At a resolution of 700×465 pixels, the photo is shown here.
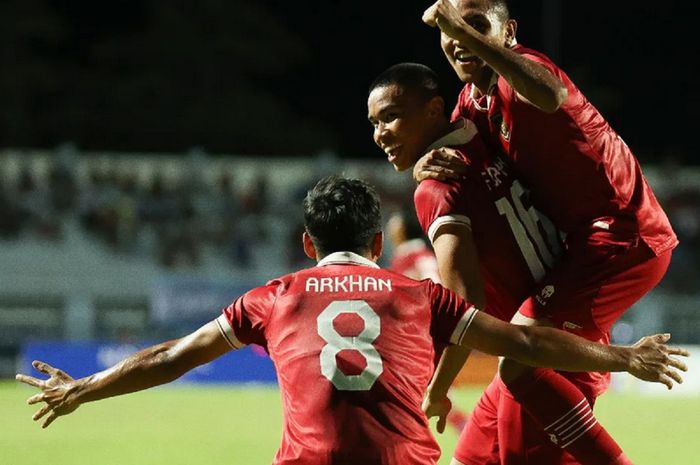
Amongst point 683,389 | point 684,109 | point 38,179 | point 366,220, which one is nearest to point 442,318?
point 366,220

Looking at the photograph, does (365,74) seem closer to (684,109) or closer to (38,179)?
(684,109)

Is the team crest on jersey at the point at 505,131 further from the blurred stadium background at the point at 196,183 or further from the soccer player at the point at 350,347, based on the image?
the blurred stadium background at the point at 196,183

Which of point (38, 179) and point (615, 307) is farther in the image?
point (38, 179)

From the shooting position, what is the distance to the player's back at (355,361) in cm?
408

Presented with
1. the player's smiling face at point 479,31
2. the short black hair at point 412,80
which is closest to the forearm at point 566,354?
the player's smiling face at point 479,31

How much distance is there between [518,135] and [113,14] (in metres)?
28.7

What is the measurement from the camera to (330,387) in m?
4.10

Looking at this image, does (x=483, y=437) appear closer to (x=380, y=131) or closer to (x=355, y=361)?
(x=380, y=131)

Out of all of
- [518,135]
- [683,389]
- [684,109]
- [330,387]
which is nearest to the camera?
[330,387]

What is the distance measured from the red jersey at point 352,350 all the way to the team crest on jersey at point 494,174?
114 cm

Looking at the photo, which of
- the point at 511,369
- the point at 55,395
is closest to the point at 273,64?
the point at 511,369

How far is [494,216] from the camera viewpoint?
531cm

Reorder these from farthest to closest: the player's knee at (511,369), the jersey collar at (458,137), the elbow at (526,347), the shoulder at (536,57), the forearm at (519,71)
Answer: the jersey collar at (458,137) → the player's knee at (511,369) → the shoulder at (536,57) → the forearm at (519,71) → the elbow at (526,347)

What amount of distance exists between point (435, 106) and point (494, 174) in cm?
37
